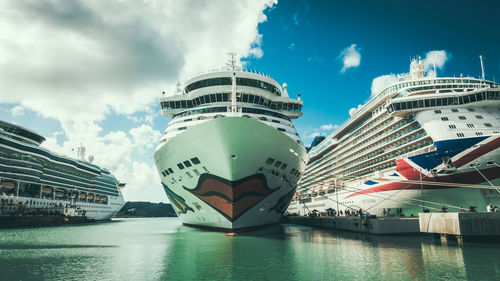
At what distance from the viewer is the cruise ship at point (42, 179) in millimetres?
41031

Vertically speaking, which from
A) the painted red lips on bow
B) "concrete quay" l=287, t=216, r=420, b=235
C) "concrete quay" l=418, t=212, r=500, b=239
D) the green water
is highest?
the painted red lips on bow

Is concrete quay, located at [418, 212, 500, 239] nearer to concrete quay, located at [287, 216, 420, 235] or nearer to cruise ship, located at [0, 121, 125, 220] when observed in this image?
concrete quay, located at [287, 216, 420, 235]

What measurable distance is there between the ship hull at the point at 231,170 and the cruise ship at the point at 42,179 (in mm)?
36746

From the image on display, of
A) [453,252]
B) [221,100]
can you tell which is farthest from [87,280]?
[221,100]

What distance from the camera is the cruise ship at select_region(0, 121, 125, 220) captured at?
135 feet

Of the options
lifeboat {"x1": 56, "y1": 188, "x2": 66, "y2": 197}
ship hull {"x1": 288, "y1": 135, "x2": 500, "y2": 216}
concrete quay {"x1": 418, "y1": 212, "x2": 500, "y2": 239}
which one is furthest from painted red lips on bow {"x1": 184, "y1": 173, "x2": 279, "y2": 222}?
lifeboat {"x1": 56, "y1": 188, "x2": 66, "y2": 197}

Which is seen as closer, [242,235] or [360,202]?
A: [242,235]

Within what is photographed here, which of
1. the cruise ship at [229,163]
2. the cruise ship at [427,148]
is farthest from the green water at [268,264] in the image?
the cruise ship at [427,148]

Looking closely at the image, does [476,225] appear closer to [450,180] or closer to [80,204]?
[450,180]

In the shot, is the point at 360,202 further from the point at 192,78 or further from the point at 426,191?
the point at 192,78

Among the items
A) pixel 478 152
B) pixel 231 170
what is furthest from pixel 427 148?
pixel 231 170

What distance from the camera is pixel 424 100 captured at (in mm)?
22922

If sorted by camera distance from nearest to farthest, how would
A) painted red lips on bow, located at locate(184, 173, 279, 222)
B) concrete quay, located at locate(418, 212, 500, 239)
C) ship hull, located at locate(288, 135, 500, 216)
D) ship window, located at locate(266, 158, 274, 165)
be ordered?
concrete quay, located at locate(418, 212, 500, 239) → painted red lips on bow, located at locate(184, 173, 279, 222) → ship window, located at locate(266, 158, 274, 165) → ship hull, located at locate(288, 135, 500, 216)

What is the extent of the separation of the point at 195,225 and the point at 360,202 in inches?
658
